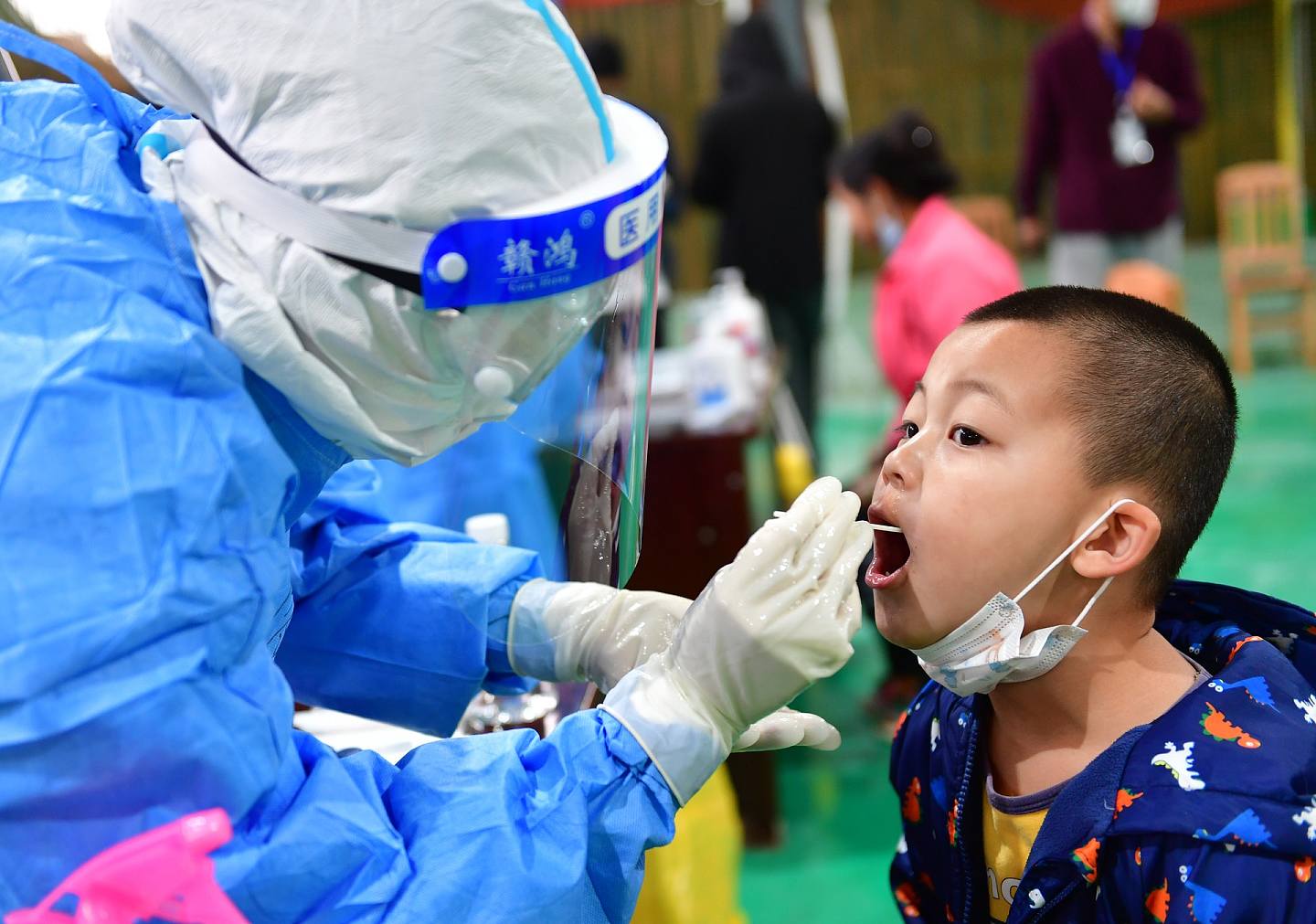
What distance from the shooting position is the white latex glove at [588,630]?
1.29 meters

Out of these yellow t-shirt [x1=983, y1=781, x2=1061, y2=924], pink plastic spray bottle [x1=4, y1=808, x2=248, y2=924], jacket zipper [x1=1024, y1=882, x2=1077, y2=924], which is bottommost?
yellow t-shirt [x1=983, y1=781, x2=1061, y2=924]

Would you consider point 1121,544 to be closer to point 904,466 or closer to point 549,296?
point 904,466

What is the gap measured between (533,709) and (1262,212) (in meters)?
6.48

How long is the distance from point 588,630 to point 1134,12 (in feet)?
12.2

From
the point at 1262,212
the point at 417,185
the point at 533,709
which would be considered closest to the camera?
the point at 417,185

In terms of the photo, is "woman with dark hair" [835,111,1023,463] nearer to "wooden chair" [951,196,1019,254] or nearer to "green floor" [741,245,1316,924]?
"green floor" [741,245,1316,924]

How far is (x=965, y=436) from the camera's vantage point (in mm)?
1191

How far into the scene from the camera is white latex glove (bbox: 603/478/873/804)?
1.01 meters

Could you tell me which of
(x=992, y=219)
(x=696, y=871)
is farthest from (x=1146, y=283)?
(x=992, y=219)

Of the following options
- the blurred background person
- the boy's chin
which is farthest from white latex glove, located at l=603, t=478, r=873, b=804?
the blurred background person

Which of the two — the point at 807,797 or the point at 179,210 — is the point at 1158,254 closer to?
the point at 807,797

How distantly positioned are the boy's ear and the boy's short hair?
29 millimetres

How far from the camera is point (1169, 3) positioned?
9336 millimetres

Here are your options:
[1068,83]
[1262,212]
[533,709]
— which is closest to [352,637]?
[533,709]
